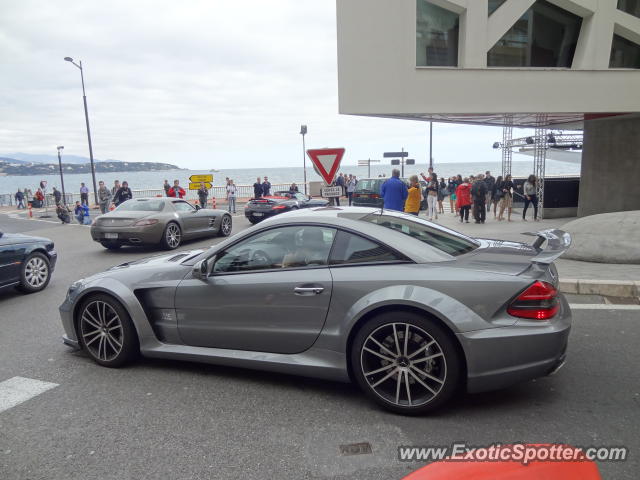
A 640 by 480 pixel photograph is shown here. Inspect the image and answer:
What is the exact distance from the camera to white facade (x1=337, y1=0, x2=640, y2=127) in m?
14.2

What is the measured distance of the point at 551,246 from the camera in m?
3.84

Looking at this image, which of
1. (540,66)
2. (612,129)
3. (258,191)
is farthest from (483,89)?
(258,191)

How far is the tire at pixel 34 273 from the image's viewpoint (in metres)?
7.41

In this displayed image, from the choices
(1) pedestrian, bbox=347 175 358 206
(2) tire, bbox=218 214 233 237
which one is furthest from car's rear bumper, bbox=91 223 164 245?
(1) pedestrian, bbox=347 175 358 206

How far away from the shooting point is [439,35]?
1458 cm

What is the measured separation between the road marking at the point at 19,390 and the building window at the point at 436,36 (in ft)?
44.3

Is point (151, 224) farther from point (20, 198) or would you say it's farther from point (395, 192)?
point (20, 198)

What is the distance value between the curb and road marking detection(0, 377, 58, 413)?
6313 millimetres

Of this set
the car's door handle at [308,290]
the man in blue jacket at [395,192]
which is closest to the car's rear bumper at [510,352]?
the car's door handle at [308,290]

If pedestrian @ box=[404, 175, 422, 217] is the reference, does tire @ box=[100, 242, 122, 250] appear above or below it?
below

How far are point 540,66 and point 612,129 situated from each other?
15.8 ft

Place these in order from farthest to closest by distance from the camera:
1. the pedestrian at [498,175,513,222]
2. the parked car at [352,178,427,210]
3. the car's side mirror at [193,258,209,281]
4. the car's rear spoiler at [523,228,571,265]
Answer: the parked car at [352,178,427,210]
the pedestrian at [498,175,513,222]
the car's side mirror at [193,258,209,281]
the car's rear spoiler at [523,228,571,265]

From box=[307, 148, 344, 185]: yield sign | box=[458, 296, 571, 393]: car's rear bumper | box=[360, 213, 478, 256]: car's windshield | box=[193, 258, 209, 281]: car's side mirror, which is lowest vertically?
box=[458, 296, 571, 393]: car's rear bumper

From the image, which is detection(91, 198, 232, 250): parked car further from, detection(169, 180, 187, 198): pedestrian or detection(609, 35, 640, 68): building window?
detection(609, 35, 640, 68): building window
